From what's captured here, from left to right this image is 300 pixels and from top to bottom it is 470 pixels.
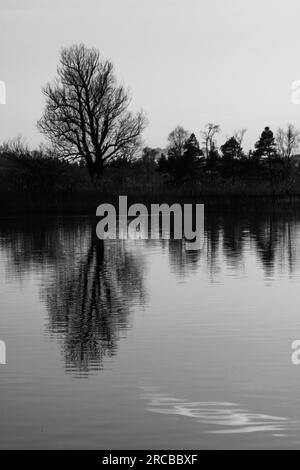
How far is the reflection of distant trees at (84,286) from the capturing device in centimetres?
1280

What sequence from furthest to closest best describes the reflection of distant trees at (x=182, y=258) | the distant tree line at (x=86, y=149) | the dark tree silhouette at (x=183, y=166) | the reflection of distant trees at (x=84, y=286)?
1. the dark tree silhouette at (x=183, y=166)
2. the distant tree line at (x=86, y=149)
3. the reflection of distant trees at (x=182, y=258)
4. the reflection of distant trees at (x=84, y=286)

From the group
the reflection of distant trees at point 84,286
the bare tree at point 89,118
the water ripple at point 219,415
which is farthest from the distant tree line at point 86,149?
the water ripple at point 219,415

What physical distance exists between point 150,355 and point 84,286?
8.14 meters

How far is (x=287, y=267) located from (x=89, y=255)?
782 centimetres

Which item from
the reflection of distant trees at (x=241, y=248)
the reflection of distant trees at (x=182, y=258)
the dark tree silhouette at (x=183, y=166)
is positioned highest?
the dark tree silhouette at (x=183, y=166)

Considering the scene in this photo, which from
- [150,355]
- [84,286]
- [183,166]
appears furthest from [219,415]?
[183,166]

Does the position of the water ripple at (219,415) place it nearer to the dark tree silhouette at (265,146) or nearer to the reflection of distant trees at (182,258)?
the reflection of distant trees at (182,258)

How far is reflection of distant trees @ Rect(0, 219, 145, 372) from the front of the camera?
42.0 ft

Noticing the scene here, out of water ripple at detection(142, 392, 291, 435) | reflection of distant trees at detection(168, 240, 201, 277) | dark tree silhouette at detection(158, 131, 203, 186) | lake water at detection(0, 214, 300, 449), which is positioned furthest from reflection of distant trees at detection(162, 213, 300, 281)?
dark tree silhouette at detection(158, 131, 203, 186)

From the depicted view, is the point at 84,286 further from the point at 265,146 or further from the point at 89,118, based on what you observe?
the point at 265,146

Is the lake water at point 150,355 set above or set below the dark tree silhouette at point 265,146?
below

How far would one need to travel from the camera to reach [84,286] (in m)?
19.9

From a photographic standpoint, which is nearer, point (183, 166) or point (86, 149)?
point (86, 149)

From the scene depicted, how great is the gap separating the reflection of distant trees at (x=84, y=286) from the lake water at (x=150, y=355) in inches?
1.7
